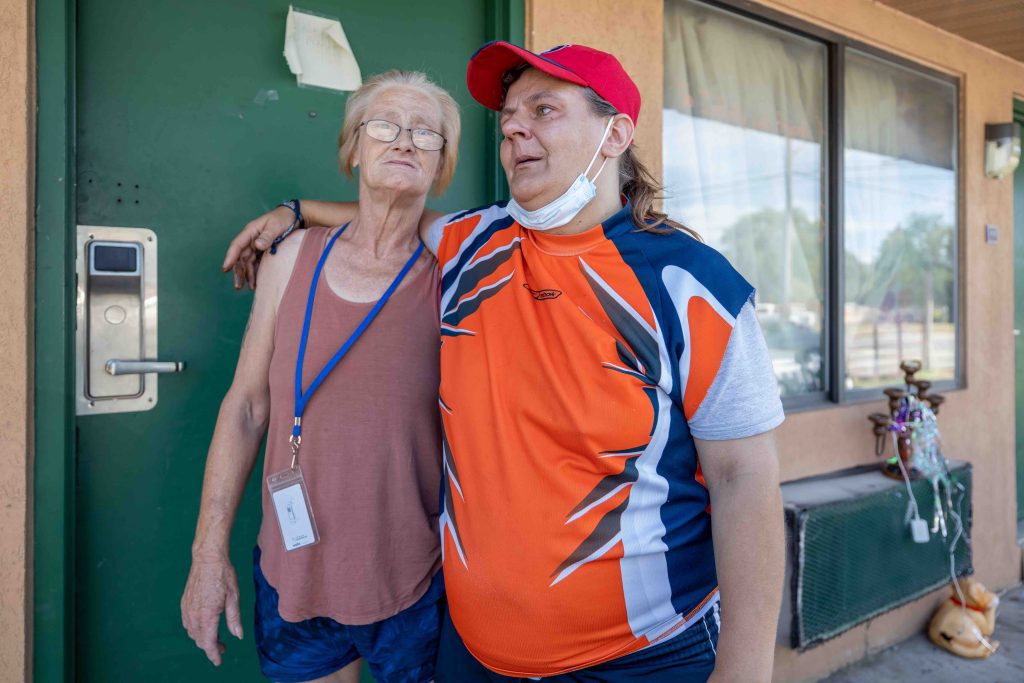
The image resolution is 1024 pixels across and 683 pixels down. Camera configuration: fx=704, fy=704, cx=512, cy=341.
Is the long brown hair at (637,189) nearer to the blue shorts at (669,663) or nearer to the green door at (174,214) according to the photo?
the blue shorts at (669,663)

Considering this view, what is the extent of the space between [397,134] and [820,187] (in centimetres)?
273

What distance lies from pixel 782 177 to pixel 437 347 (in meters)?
2.53

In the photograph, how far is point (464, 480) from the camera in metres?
1.34

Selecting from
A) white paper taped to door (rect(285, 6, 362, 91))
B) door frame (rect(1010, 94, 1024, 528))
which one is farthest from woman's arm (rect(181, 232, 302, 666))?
door frame (rect(1010, 94, 1024, 528))

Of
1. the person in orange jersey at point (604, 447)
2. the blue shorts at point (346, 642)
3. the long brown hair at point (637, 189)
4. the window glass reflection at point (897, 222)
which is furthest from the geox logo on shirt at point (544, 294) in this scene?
the window glass reflection at point (897, 222)

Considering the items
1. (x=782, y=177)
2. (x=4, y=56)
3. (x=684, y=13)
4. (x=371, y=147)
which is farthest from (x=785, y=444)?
(x=4, y=56)

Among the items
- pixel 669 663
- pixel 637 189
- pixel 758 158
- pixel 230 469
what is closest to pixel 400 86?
pixel 637 189

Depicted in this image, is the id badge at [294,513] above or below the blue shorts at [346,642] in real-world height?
above

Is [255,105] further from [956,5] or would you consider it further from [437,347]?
[956,5]

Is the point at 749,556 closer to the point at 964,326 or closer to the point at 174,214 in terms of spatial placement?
the point at 174,214

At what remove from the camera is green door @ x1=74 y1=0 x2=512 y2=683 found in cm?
187

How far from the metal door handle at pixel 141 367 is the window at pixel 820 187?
2.09 m

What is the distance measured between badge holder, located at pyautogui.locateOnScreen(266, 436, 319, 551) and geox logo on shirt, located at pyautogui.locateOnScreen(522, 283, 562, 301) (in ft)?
2.09

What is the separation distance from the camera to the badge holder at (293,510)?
148 cm
